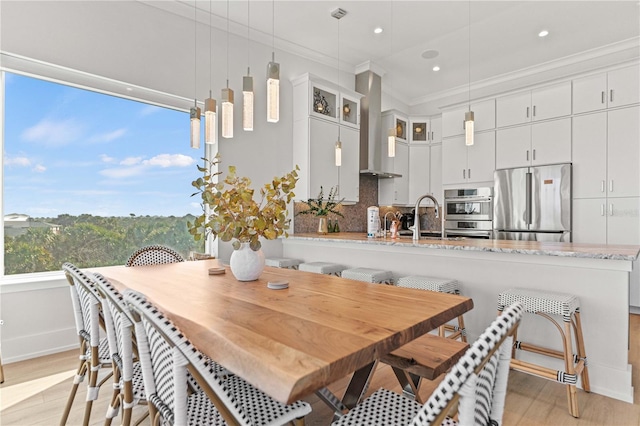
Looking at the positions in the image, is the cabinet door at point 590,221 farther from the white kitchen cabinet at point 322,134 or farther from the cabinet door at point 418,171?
the white kitchen cabinet at point 322,134

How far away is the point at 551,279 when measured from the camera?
241 centimetres

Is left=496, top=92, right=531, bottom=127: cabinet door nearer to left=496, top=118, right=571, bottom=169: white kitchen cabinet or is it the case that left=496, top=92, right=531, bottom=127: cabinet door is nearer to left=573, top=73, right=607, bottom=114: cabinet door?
left=496, top=118, right=571, bottom=169: white kitchen cabinet

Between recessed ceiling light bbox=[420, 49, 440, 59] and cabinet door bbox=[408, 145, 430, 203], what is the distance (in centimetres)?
147

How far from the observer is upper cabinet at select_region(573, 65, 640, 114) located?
4023 mm

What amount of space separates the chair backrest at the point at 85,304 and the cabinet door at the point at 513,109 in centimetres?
511

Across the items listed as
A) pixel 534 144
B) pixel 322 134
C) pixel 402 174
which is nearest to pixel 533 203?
pixel 534 144

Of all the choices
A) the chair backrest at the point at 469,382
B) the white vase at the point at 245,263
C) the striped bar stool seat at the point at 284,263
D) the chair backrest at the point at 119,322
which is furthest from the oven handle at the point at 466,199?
the chair backrest at the point at 119,322

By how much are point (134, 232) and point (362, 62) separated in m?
3.74

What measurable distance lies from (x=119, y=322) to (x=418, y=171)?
519cm

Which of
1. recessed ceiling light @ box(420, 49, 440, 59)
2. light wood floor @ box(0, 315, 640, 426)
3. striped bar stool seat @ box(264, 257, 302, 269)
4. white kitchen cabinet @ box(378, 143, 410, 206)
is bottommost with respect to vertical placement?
light wood floor @ box(0, 315, 640, 426)

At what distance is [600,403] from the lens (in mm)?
2094

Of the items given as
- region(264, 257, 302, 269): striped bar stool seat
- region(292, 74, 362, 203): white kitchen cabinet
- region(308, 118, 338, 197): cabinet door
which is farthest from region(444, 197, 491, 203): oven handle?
region(264, 257, 302, 269): striped bar stool seat

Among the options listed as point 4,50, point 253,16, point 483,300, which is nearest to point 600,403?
point 483,300

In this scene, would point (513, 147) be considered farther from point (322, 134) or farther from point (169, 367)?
point (169, 367)
